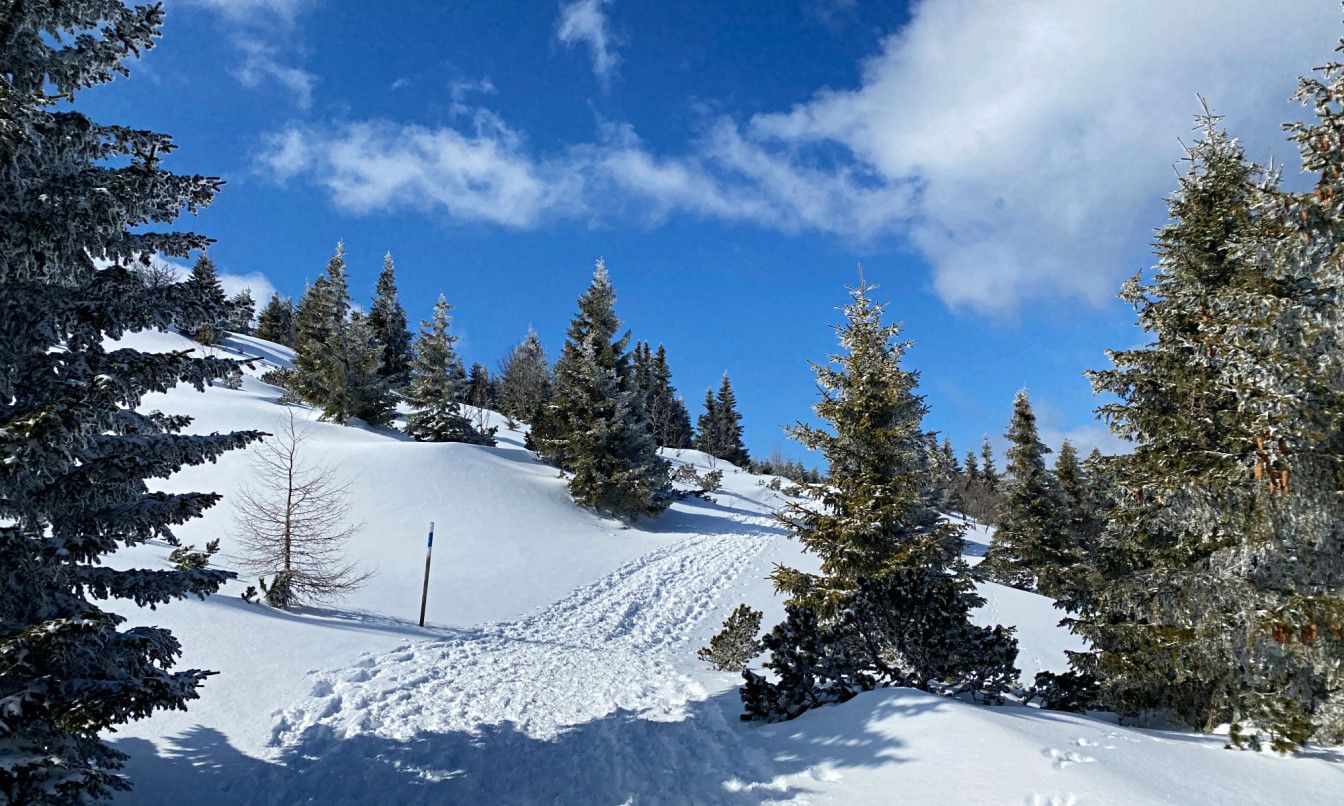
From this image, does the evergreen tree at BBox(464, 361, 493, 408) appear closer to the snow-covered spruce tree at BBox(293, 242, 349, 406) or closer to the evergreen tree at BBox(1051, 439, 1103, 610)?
the snow-covered spruce tree at BBox(293, 242, 349, 406)

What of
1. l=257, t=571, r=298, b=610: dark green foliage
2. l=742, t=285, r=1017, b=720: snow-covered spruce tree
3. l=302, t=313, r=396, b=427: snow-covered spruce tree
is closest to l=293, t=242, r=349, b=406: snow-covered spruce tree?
l=302, t=313, r=396, b=427: snow-covered spruce tree

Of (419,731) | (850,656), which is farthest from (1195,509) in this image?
(419,731)

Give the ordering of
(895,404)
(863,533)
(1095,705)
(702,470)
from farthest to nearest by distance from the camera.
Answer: (702,470) → (895,404) → (863,533) → (1095,705)

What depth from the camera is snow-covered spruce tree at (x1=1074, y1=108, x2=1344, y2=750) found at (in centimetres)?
673

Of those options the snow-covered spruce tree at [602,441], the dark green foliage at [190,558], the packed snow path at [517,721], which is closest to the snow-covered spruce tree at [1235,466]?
the packed snow path at [517,721]

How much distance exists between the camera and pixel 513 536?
75.7 ft

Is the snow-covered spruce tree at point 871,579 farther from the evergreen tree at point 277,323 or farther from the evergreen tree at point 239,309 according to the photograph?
the evergreen tree at point 277,323

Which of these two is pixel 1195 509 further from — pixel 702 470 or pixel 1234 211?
pixel 702 470

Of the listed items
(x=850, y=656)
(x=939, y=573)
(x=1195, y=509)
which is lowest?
(x=850, y=656)

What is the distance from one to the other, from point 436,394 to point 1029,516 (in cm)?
3429

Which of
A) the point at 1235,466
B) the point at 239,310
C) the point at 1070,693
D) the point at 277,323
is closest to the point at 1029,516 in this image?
the point at 1070,693

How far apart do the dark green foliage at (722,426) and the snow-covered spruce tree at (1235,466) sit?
68.6m

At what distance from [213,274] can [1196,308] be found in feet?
283

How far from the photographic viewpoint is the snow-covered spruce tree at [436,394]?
4019 centimetres
